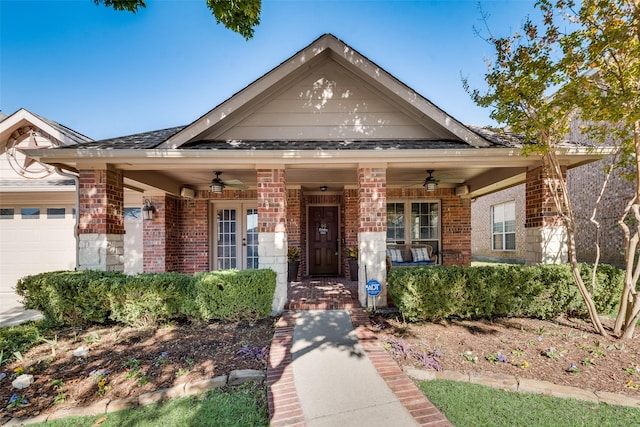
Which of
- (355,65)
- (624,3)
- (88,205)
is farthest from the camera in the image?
(355,65)

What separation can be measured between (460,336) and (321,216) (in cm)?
578

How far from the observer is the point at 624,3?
3.74m

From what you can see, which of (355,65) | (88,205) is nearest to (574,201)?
(355,65)

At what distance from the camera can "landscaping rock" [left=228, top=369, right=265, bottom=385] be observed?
10.3 feet

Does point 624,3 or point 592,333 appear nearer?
point 624,3

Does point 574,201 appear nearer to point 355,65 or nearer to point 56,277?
point 355,65

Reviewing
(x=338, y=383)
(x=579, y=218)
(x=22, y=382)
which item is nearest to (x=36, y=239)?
(x=22, y=382)

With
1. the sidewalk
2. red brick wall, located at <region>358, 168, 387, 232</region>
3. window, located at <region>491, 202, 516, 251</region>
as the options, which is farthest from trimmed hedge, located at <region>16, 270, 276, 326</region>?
window, located at <region>491, 202, 516, 251</region>

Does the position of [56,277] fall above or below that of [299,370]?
above

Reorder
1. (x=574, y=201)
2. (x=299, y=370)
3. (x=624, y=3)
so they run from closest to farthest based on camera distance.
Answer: (x=299, y=370)
(x=624, y=3)
(x=574, y=201)

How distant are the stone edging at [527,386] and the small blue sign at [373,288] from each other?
70.1 inches

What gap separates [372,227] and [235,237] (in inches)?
204

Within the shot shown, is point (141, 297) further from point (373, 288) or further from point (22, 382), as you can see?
point (373, 288)

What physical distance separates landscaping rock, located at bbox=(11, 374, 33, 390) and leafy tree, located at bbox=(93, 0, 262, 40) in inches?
209
